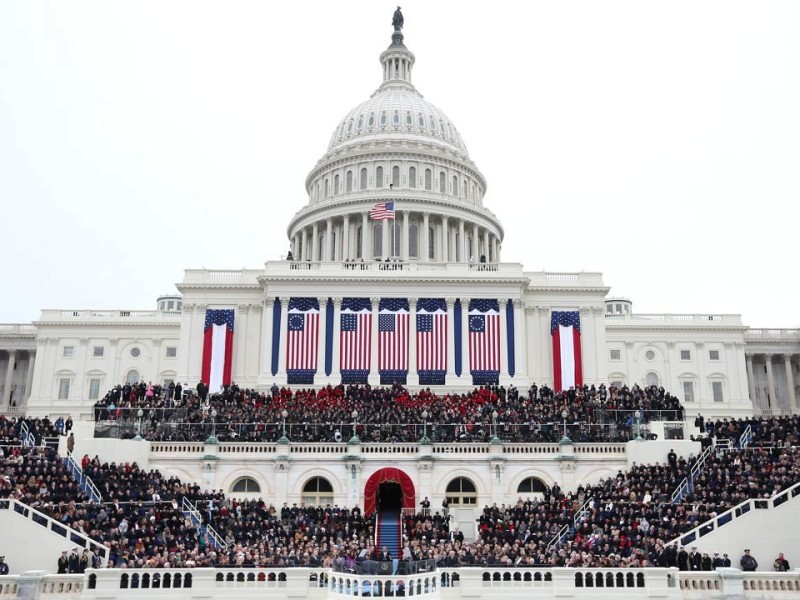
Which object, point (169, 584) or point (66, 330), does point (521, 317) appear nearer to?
point (169, 584)

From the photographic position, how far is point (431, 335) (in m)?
68.1

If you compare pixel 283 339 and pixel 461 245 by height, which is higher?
pixel 461 245

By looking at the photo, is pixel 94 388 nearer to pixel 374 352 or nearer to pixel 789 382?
pixel 374 352

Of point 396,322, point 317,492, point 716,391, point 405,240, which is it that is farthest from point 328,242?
point 317,492

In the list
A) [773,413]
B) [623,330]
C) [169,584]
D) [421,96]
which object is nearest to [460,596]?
[169,584]

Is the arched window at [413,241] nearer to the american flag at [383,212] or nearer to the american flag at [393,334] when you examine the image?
the american flag at [383,212]

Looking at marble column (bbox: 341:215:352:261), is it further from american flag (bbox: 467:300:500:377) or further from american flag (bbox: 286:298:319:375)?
american flag (bbox: 467:300:500:377)

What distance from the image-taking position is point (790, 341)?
9706 centimetres

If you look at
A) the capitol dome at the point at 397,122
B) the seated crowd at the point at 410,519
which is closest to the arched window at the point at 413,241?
the capitol dome at the point at 397,122

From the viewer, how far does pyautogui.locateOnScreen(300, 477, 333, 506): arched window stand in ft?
148

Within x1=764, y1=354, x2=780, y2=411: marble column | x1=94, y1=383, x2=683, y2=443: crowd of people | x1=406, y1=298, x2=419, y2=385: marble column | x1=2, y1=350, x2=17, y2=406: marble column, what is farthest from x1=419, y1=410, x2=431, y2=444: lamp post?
x1=2, y1=350, x2=17, y2=406: marble column

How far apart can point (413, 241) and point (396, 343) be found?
27.9 m

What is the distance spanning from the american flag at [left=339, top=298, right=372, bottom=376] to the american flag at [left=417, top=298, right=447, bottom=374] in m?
4.20

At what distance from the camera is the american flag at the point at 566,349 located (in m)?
68.8
